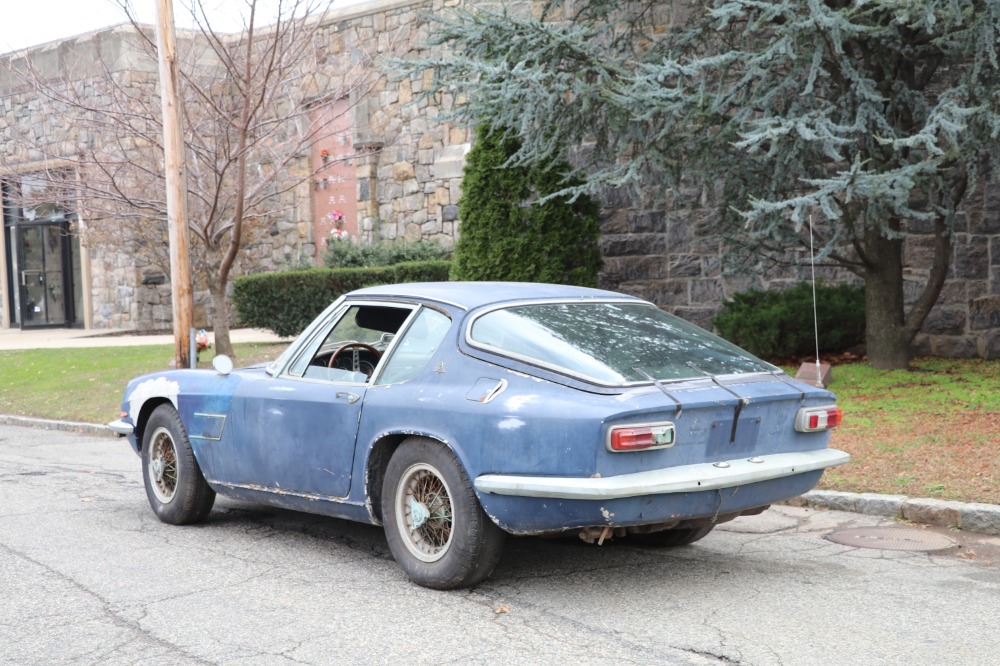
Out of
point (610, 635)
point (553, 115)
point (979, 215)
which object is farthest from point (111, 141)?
point (610, 635)

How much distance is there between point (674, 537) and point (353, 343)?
2.16 meters

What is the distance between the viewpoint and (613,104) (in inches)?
Answer: 457

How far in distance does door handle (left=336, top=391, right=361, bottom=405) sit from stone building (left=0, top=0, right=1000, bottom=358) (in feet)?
22.6

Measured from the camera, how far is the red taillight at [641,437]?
4.88 metres

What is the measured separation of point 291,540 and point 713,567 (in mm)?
2458

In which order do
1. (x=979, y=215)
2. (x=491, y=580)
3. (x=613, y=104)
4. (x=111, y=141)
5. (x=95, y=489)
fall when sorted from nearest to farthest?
(x=491, y=580)
(x=95, y=489)
(x=613, y=104)
(x=979, y=215)
(x=111, y=141)

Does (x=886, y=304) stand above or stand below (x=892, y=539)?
above

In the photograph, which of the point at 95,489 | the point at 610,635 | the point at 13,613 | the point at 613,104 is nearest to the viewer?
the point at 610,635

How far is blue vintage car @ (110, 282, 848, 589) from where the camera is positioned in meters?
4.99

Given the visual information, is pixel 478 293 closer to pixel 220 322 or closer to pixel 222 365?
pixel 222 365

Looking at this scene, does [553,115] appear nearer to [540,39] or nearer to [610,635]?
[540,39]

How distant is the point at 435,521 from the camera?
18.0 feet

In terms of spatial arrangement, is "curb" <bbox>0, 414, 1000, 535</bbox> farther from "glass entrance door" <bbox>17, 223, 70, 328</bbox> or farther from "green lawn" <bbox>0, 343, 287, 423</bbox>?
"glass entrance door" <bbox>17, 223, 70, 328</bbox>

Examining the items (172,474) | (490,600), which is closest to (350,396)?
(490,600)
